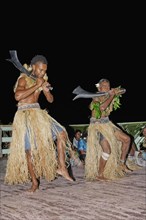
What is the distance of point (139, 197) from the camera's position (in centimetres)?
289

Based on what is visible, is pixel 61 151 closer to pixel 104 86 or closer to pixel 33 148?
pixel 33 148

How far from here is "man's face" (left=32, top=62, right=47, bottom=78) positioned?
3.34 metres

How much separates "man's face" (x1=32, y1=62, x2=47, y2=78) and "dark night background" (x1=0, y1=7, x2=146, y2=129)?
1025 inches

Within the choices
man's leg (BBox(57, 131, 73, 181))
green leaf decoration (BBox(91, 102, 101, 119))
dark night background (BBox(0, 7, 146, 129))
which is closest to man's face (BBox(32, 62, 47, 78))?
man's leg (BBox(57, 131, 73, 181))

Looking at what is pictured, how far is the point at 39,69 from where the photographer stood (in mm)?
3352

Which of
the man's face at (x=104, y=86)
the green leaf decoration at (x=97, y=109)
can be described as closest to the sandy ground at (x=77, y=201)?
the green leaf decoration at (x=97, y=109)

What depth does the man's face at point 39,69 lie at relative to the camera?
11.0 ft

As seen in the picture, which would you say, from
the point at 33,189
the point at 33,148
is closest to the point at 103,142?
the point at 33,148

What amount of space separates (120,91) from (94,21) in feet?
102

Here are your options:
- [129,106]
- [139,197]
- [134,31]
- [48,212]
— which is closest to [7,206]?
[48,212]

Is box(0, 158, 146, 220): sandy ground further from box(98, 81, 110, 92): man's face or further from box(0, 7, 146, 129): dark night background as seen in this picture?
box(0, 7, 146, 129): dark night background

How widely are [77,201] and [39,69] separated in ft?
4.46

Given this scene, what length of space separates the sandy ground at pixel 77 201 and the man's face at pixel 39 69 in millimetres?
1163

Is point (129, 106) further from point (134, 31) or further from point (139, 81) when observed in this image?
point (134, 31)
